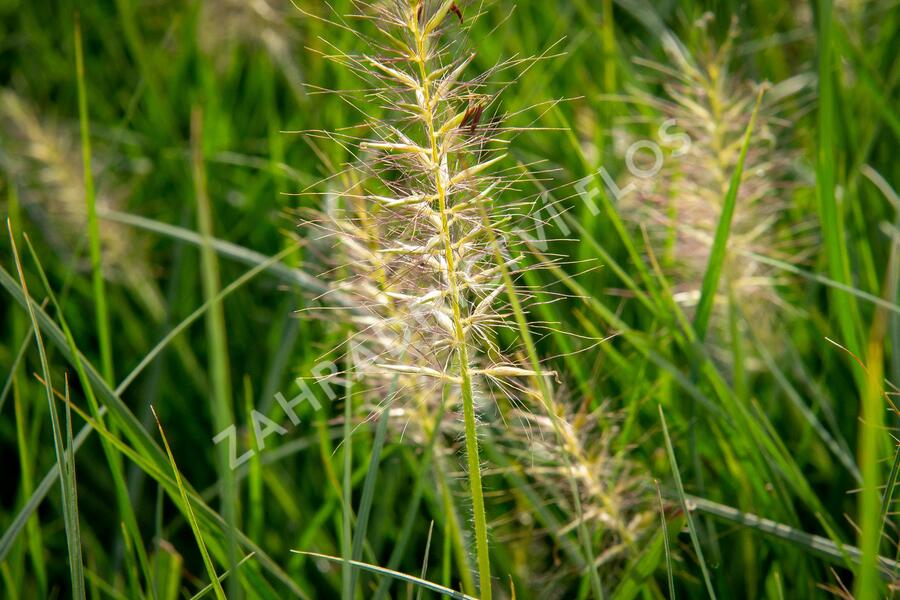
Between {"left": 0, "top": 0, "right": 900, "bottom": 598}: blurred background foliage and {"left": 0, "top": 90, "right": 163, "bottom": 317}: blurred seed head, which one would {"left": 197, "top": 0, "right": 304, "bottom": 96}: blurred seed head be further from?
{"left": 0, "top": 90, "right": 163, "bottom": 317}: blurred seed head

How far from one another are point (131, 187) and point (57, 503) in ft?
3.29

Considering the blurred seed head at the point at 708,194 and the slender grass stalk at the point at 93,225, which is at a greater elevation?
the slender grass stalk at the point at 93,225

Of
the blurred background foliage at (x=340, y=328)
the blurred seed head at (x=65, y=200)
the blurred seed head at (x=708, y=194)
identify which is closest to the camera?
the blurred background foliage at (x=340, y=328)

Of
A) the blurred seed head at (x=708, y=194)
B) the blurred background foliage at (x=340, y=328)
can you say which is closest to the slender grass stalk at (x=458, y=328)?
the blurred background foliage at (x=340, y=328)

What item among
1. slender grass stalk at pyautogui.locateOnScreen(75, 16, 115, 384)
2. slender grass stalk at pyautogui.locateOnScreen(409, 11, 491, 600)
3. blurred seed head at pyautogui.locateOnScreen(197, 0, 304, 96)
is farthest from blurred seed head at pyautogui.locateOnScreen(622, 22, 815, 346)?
blurred seed head at pyautogui.locateOnScreen(197, 0, 304, 96)

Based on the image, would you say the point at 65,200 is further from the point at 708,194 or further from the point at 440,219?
the point at 440,219

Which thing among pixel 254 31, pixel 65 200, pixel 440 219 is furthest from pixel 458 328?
pixel 254 31

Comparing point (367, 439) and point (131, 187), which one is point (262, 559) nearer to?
point (367, 439)

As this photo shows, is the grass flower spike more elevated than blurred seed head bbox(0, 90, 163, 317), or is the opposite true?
blurred seed head bbox(0, 90, 163, 317)

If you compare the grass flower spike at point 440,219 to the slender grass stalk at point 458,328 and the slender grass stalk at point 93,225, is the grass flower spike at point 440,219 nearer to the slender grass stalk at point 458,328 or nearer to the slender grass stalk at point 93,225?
the slender grass stalk at point 458,328

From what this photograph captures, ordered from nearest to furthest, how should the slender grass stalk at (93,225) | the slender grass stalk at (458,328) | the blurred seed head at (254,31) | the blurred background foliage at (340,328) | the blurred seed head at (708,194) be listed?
the slender grass stalk at (458,328), the slender grass stalk at (93,225), the blurred background foliage at (340,328), the blurred seed head at (708,194), the blurred seed head at (254,31)

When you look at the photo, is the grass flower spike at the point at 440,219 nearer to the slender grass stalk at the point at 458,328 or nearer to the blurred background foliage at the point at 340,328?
the slender grass stalk at the point at 458,328

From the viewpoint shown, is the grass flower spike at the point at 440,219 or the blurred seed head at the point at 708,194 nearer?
the grass flower spike at the point at 440,219

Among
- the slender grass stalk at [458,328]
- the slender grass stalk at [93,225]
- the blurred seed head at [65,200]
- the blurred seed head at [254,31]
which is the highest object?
the blurred seed head at [254,31]
